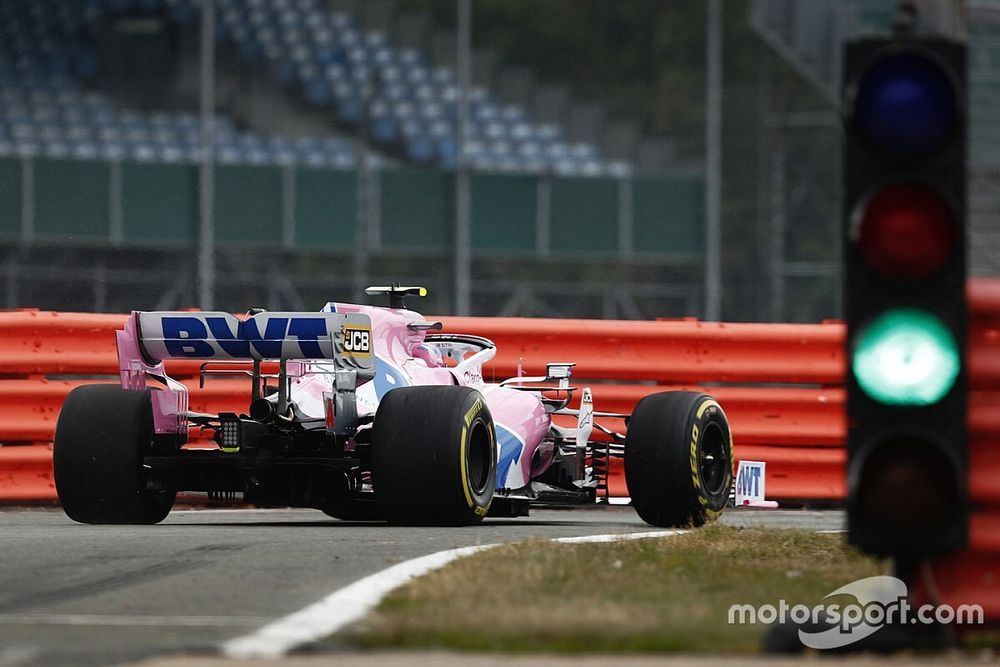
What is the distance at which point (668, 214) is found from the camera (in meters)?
28.3

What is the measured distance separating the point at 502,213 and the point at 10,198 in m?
6.79

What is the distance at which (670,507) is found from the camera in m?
10.6

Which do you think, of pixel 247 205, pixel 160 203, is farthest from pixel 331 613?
pixel 247 205

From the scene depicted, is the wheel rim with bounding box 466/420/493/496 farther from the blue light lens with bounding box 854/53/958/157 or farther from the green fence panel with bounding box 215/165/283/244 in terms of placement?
the green fence panel with bounding box 215/165/283/244

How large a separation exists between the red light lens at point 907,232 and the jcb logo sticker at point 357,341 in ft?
15.5

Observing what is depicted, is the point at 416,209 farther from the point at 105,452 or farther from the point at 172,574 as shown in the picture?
the point at 172,574

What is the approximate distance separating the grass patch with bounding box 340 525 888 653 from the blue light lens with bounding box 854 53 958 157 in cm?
138

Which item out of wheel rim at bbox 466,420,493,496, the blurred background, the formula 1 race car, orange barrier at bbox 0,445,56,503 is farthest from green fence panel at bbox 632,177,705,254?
wheel rim at bbox 466,420,493,496

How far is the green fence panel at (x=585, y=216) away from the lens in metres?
28.8

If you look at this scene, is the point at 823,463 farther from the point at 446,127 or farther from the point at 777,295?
the point at 446,127

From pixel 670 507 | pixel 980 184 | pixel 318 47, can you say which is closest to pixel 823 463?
pixel 670 507

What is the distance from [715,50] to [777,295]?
3401 mm

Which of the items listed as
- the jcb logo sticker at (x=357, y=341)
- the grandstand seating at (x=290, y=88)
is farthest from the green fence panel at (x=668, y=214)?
the jcb logo sticker at (x=357, y=341)

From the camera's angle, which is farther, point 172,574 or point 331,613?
point 172,574
